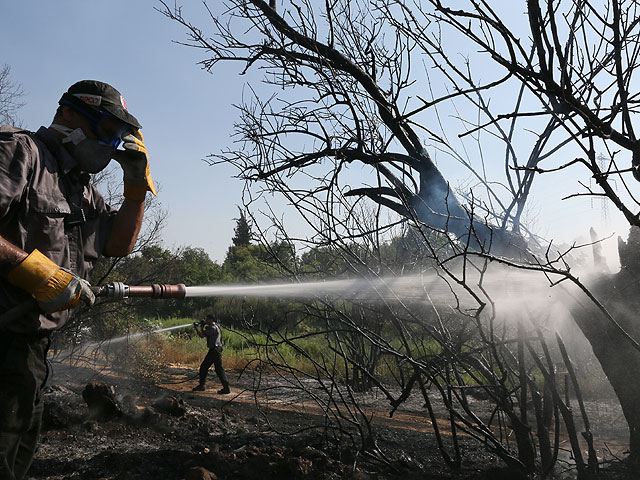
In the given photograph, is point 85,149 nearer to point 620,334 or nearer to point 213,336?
point 620,334

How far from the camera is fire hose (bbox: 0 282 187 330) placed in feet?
6.85

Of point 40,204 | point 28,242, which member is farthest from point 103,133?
point 28,242

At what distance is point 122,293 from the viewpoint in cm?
264

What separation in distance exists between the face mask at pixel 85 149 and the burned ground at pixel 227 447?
5.78 feet

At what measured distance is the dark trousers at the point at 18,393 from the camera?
210 centimetres

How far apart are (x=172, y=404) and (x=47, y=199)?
4141mm

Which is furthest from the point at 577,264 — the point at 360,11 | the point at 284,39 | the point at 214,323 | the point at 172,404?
the point at 214,323

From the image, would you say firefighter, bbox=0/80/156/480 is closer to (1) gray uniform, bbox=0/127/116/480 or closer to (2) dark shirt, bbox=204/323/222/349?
(1) gray uniform, bbox=0/127/116/480

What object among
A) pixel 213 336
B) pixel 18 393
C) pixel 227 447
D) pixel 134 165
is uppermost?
pixel 134 165

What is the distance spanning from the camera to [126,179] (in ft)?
8.93

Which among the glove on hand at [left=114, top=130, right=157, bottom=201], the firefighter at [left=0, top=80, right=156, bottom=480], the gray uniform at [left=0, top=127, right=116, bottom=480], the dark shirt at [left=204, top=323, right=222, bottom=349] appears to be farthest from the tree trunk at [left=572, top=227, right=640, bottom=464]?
the dark shirt at [left=204, top=323, right=222, bottom=349]

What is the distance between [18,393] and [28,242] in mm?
627

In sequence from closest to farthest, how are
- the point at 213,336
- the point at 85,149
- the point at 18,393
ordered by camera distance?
the point at 18,393 → the point at 85,149 → the point at 213,336

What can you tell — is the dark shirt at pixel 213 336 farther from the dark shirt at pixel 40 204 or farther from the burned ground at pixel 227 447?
the dark shirt at pixel 40 204
